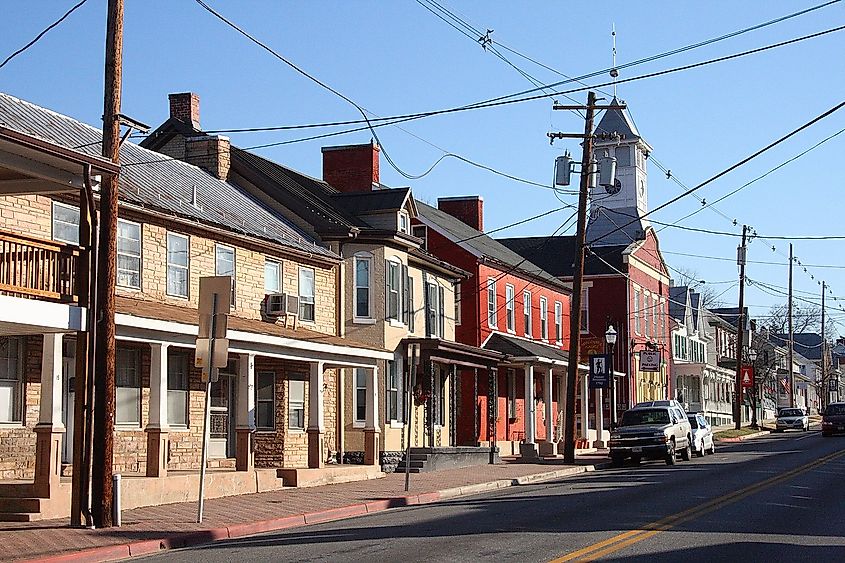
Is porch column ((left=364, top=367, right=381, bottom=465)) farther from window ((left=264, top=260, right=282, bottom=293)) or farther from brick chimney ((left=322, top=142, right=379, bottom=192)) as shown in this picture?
brick chimney ((left=322, top=142, right=379, bottom=192))

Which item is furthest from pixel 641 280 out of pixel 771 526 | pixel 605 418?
pixel 771 526

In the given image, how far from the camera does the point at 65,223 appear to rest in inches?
900

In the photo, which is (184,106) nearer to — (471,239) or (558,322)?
(471,239)

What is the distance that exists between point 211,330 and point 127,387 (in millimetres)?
5980

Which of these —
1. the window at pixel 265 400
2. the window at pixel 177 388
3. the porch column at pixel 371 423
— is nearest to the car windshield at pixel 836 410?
the porch column at pixel 371 423

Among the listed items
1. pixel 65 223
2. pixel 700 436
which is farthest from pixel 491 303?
pixel 65 223

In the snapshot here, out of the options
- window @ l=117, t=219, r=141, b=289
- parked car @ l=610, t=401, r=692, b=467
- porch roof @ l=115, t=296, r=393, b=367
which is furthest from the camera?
parked car @ l=610, t=401, r=692, b=467

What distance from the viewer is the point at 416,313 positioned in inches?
1423

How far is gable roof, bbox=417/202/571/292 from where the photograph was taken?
139 ft

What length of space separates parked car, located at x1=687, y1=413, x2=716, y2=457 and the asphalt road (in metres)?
14.0

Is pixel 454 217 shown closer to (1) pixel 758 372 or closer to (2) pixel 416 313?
(2) pixel 416 313

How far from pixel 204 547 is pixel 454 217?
32.0 metres

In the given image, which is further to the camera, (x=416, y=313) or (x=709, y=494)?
(x=416, y=313)

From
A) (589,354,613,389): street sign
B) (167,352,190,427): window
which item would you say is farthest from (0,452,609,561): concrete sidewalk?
(589,354,613,389): street sign
